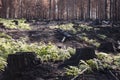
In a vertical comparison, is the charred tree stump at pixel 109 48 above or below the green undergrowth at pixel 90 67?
below

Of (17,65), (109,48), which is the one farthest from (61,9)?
(17,65)

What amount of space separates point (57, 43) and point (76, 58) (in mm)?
5587

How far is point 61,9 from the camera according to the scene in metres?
43.0

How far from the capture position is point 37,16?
3950 centimetres

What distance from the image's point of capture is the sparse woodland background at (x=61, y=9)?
36.6 m

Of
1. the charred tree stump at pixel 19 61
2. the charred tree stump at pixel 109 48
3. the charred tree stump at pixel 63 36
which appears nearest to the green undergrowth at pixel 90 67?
the charred tree stump at pixel 19 61

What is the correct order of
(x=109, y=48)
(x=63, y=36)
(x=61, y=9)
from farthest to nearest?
(x=61, y=9), (x=63, y=36), (x=109, y=48)

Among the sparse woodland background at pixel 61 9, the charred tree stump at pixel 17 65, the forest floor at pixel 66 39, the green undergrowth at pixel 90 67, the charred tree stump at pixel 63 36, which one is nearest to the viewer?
the charred tree stump at pixel 17 65

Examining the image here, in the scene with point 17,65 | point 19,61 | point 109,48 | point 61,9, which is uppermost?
point 61,9

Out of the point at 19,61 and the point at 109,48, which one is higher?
the point at 19,61

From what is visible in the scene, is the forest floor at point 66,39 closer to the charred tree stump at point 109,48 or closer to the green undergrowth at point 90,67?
the green undergrowth at point 90,67

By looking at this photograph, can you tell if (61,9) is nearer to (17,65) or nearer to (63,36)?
(63,36)

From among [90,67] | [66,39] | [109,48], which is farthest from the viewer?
[66,39]

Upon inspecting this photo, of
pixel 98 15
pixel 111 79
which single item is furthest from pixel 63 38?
pixel 98 15
